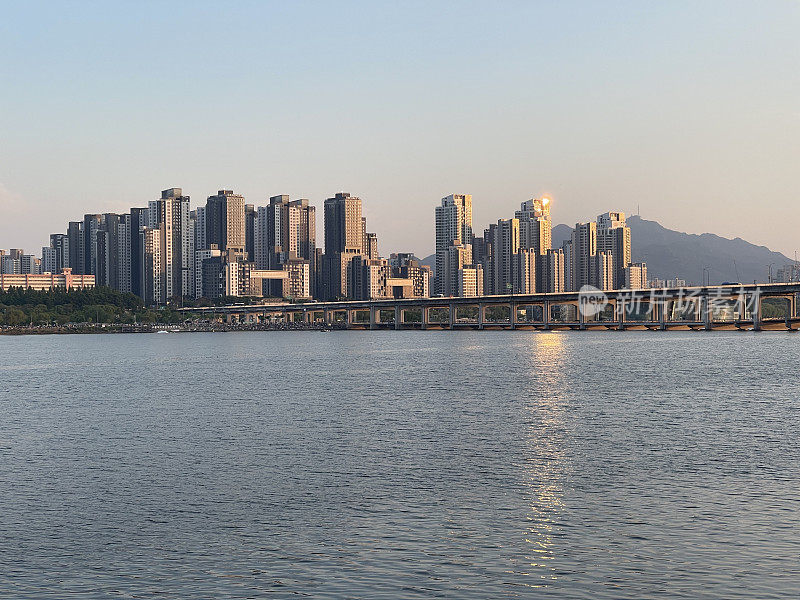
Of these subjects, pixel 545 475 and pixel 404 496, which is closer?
pixel 404 496

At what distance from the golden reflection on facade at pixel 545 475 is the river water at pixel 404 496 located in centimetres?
11

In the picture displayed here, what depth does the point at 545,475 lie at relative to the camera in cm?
2981

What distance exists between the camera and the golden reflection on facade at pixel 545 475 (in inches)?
808

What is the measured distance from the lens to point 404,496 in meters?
26.5

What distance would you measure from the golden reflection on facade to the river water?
0.11 meters

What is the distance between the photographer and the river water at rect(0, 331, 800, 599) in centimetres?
1902

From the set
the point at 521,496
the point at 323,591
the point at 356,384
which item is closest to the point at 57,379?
the point at 356,384

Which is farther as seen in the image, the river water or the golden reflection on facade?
the golden reflection on facade

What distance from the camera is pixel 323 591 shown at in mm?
18125

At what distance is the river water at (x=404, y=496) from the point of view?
19016 mm

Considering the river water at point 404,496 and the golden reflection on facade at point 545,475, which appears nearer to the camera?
the river water at point 404,496

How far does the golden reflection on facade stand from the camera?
20516 mm

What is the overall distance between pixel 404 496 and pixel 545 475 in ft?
18.5

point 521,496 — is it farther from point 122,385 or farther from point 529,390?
point 122,385
